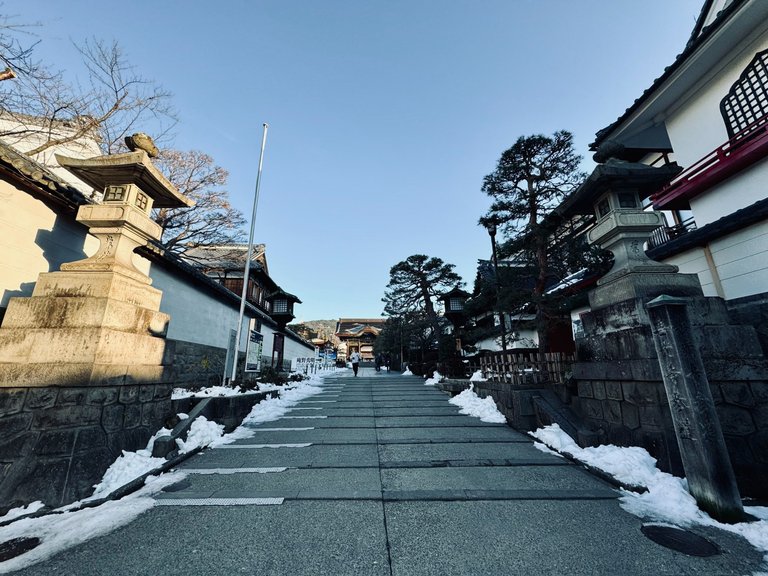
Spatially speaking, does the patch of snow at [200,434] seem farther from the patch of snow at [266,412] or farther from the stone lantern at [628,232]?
the stone lantern at [628,232]

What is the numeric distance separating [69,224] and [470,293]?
1989 centimetres

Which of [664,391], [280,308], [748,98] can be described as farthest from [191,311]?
[748,98]

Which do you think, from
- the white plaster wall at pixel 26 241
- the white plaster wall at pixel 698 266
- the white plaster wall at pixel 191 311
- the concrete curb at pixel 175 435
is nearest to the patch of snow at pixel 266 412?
the concrete curb at pixel 175 435

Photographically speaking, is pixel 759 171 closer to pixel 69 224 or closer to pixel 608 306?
pixel 608 306

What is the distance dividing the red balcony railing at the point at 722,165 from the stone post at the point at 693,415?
5798mm

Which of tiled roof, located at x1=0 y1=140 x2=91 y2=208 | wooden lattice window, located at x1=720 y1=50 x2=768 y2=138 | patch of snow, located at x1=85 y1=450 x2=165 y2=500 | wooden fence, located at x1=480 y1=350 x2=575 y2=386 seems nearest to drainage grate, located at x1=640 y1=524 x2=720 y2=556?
wooden fence, located at x1=480 y1=350 x2=575 y2=386

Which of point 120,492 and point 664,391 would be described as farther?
point 664,391

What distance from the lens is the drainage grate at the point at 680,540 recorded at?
2195 mm

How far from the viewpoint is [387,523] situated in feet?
8.52

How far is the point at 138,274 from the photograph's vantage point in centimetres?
436

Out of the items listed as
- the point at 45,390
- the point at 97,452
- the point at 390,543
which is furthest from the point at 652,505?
the point at 45,390

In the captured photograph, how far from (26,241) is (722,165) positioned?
12377mm

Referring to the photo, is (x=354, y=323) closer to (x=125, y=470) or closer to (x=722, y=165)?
(x=722, y=165)

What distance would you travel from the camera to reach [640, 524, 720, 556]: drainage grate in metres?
2.20
